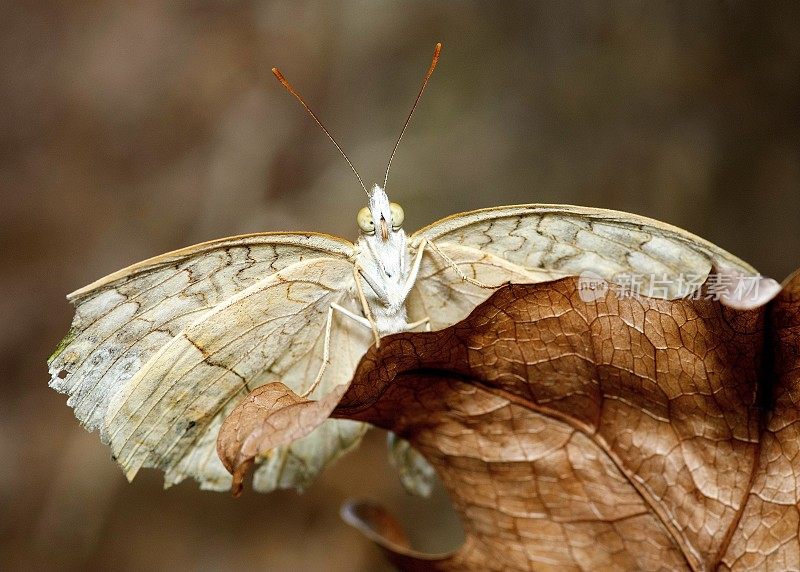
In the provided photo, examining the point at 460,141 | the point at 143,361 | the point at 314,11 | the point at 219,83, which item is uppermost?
the point at 314,11

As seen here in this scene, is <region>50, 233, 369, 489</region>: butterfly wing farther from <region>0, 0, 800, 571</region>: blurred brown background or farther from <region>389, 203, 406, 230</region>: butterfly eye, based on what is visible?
<region>0, 0, 800, 571</region>: blurred brown background

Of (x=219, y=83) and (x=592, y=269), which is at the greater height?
(x=219, y=83)

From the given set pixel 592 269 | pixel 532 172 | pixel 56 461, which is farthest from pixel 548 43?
pixel 56 461

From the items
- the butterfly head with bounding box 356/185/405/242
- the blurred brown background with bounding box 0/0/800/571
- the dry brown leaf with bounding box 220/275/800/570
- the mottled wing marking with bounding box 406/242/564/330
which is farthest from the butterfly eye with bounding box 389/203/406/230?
the blurred brown background with bounding box 0/0/800/571

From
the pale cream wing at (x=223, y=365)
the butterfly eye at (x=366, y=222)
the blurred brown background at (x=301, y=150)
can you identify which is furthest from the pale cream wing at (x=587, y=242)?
the blurred brown background at (x=301, y=150)

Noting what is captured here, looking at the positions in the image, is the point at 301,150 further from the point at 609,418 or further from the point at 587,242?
the point at 609,418

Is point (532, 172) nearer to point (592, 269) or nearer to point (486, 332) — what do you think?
point (592, 269)

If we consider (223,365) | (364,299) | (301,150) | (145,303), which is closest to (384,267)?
(364,299)
